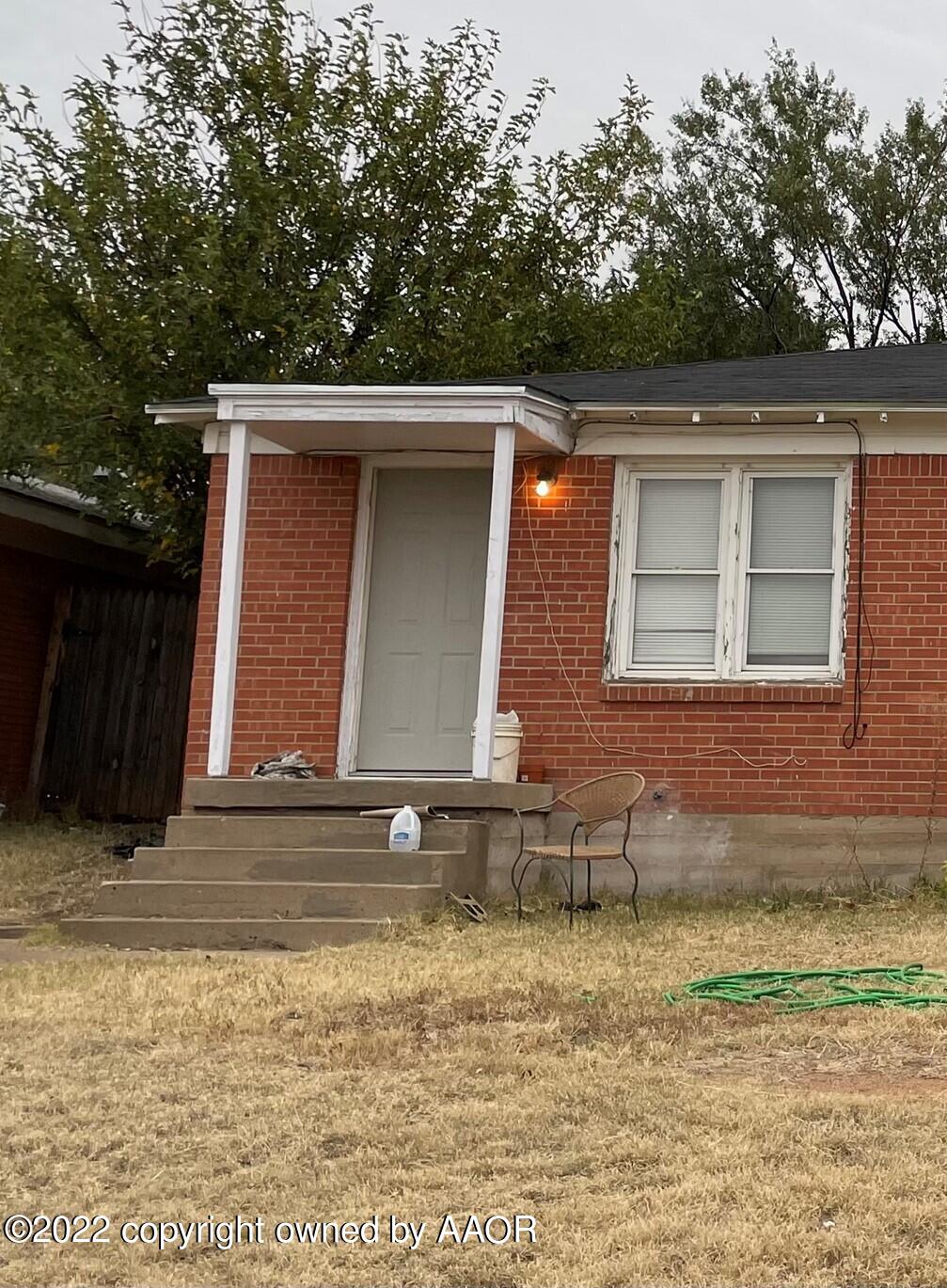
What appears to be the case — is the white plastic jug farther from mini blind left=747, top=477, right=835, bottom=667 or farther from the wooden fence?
the wooden fence

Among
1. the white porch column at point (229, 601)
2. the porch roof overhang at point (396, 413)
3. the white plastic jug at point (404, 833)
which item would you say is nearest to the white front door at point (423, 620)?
the porch roof overhang at point (396, 413)

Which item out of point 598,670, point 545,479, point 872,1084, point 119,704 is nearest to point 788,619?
point 598,670

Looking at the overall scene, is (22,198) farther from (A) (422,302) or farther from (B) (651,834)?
(B) (651,834)

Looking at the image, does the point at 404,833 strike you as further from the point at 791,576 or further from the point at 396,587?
the point at 791,576

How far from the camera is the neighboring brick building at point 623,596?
468 inches

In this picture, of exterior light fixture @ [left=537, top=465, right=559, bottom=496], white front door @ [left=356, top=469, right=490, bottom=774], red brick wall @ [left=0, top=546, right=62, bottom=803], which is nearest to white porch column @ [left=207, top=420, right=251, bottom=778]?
white front door @ [left=356, top=469, right=490, bottom=774]

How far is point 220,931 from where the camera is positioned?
10.4 metres

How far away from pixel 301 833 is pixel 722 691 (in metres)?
2.95

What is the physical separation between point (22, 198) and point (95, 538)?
11.4 ft

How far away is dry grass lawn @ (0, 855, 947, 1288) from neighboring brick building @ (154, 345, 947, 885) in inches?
113

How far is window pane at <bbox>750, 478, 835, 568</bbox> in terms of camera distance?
12.2 metres

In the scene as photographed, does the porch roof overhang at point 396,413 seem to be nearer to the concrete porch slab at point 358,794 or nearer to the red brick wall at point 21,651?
the concrete porch slab at point 358,794

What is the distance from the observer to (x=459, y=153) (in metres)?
19.1

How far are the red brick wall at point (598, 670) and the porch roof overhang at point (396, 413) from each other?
460 mm
